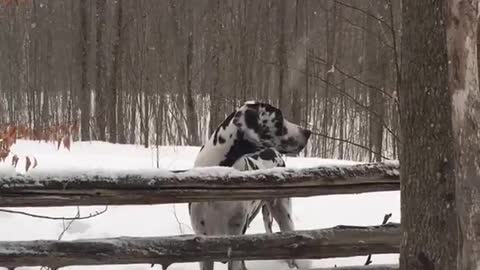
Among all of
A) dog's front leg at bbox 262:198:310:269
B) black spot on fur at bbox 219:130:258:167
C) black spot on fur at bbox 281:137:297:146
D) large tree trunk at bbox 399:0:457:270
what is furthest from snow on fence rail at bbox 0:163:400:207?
large tree trunk at bbox 399:0:457:270

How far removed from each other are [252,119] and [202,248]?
142 cm

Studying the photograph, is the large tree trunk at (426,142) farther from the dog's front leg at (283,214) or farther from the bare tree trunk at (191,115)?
the bare tree trunk at (191,115)

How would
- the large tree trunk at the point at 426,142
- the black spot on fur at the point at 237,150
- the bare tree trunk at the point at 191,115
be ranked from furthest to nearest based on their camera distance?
the bare tree trunk at the point at 191,115 → the black spot on fur at the point at 237,150 → the large tree trunk at the point at 426,142

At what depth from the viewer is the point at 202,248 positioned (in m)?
4.54

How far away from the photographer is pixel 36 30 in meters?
18.8

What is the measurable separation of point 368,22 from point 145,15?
521 cm

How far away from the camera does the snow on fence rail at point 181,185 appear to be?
4.30 metres

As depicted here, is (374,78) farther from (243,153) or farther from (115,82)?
(243,153)

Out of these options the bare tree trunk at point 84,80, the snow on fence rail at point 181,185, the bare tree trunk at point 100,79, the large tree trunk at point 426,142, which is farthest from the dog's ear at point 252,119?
the bare tree trunk at point 100,79

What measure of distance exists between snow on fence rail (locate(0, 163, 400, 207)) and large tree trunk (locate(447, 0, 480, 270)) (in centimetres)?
205

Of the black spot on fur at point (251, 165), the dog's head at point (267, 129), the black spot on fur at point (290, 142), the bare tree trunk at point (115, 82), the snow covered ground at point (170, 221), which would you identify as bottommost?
the snow covered ground at point (170, 221)

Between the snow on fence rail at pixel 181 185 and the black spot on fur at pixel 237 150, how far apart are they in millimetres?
919

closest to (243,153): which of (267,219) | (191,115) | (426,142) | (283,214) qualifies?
(283,214)

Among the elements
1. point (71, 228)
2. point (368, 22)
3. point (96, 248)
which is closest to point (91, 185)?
point (96, 248)
